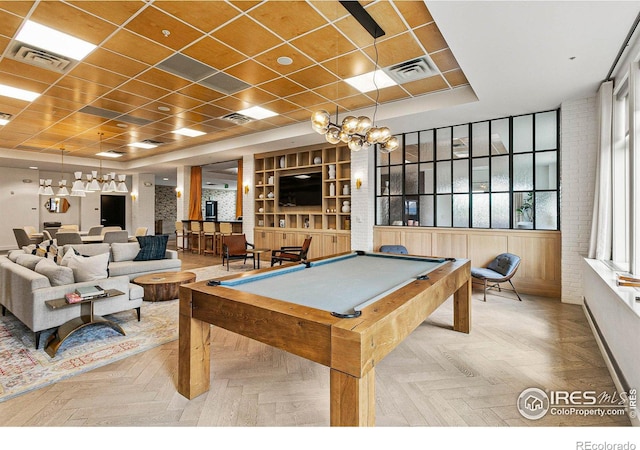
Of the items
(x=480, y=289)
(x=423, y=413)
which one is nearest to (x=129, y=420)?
(x=423, y=413)

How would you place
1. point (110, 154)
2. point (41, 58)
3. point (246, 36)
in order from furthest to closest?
point (110, 154) < point (41, 58) < point (246, 36)

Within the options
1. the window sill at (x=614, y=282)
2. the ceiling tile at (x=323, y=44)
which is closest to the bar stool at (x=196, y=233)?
the ceiling tile at (x=323, y=44)

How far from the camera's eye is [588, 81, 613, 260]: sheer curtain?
12.4 feet

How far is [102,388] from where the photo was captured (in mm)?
2344

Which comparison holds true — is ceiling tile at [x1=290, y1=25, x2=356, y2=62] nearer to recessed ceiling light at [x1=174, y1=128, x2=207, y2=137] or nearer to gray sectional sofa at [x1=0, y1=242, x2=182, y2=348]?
gray sectional sofa at [x1=0, y1=242, x2=182, y2=348]

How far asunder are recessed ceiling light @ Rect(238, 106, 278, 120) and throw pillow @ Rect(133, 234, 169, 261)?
279 centimetres

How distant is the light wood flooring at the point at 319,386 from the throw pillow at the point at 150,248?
10.4 ft

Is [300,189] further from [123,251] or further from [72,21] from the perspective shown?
[72,21]

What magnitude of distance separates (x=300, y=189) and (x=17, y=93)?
5.45m

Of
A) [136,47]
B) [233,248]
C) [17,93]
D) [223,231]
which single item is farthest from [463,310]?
[223,231]

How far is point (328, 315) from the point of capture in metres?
1.62

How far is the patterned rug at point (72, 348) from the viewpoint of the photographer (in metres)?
2.49

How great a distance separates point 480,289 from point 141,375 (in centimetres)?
509


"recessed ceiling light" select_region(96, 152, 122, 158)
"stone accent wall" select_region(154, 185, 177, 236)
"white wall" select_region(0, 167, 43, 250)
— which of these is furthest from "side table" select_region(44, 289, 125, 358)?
"stone accent wall" select_region(154, 185, 177, 236)
